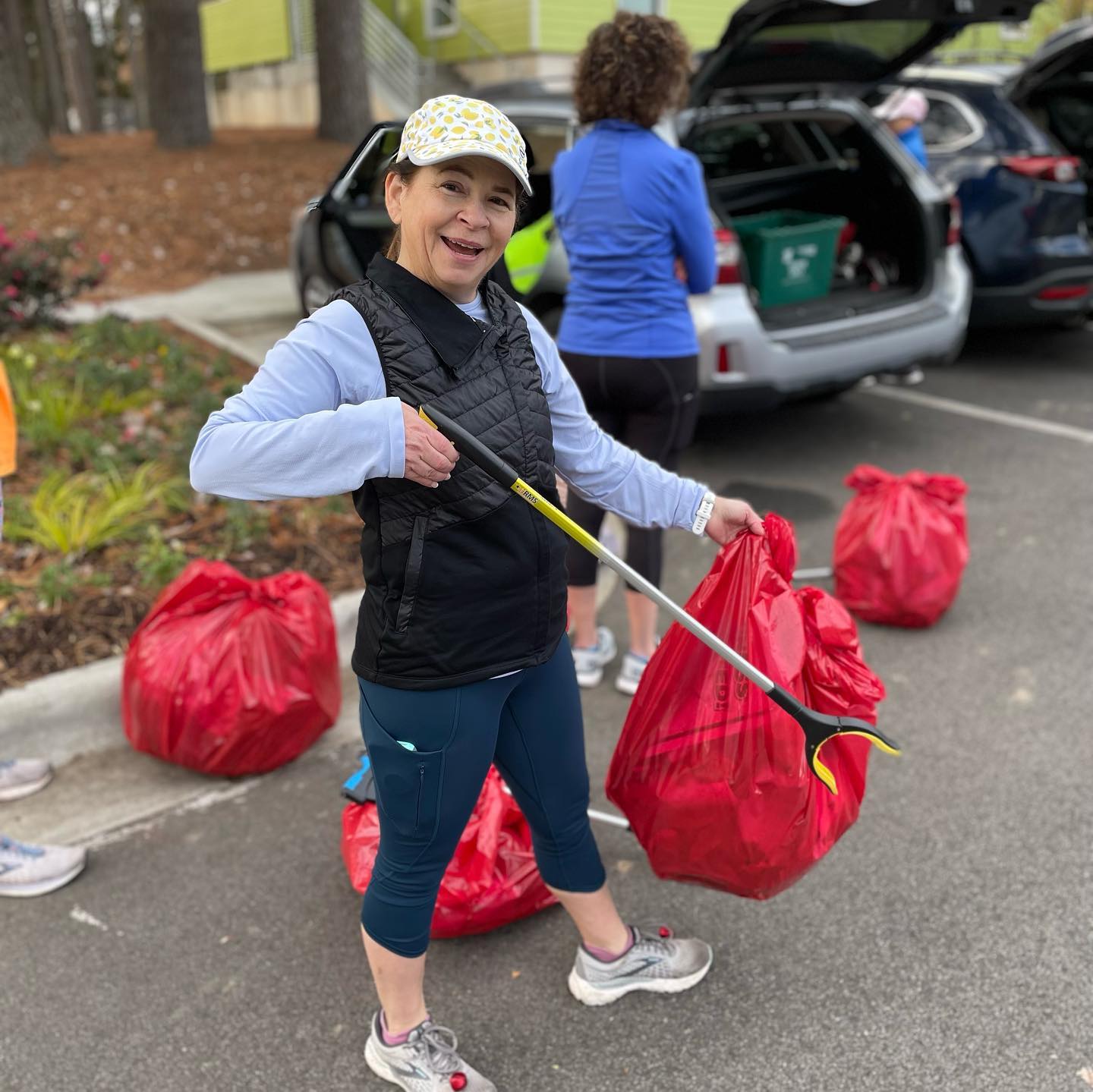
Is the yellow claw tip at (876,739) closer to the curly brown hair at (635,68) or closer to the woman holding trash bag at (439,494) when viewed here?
the woman holding trash bag at (439,494)

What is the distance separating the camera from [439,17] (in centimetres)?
1950

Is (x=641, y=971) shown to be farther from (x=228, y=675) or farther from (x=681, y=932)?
(x=228, y=675)

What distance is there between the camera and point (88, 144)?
53.7ft

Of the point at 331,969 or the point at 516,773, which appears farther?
the point at 331,969

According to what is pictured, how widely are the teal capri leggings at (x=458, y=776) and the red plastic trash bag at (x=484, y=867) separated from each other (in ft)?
0.94

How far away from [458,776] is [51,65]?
28.3 metres

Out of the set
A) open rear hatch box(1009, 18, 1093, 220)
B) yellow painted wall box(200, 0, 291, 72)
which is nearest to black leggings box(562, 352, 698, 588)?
open rear hatch box(1009, 18, 1093, 220)

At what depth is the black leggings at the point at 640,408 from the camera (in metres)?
3.33

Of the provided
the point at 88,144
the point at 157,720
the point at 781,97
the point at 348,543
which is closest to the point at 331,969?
the point at 157,720

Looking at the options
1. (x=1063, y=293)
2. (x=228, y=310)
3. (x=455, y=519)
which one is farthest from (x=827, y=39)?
(x=228, y=310)

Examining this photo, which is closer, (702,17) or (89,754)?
(89,754)

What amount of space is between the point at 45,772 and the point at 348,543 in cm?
153

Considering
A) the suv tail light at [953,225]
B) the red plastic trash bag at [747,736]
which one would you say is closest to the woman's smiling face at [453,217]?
the red plastic trash bag at [747,736]

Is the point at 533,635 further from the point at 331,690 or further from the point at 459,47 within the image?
the point at 459,47
